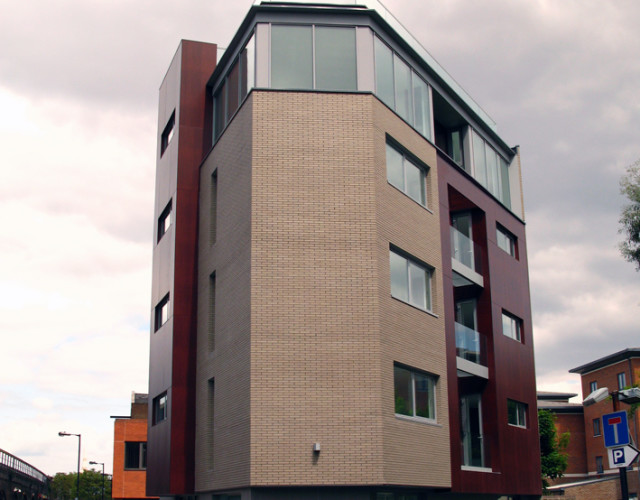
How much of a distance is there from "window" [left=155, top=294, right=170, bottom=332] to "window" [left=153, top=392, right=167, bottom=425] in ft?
9.14

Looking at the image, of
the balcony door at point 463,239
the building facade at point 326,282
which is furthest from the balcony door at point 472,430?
the balcony door at point 463,239

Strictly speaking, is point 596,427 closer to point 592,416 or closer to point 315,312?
point 592,416

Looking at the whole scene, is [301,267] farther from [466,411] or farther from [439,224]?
[466,411]

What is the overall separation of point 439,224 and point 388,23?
6.82 metres

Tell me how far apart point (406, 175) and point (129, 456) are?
130 feet

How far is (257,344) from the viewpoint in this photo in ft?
69.2

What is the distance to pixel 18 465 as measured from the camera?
7212cm

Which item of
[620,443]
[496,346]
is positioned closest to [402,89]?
[496,346]

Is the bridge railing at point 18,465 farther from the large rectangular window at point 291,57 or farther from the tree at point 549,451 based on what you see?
the large rectangular window at point 291,57

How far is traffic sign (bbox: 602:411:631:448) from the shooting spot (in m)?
13.3

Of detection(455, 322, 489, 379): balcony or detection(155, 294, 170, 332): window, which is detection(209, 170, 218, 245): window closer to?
detection(155, 294, 170, 332): window

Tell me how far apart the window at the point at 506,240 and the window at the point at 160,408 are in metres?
14.8

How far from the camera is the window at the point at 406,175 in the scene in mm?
24531

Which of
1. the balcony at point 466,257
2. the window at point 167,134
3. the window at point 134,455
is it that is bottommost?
the window at point 134,455
